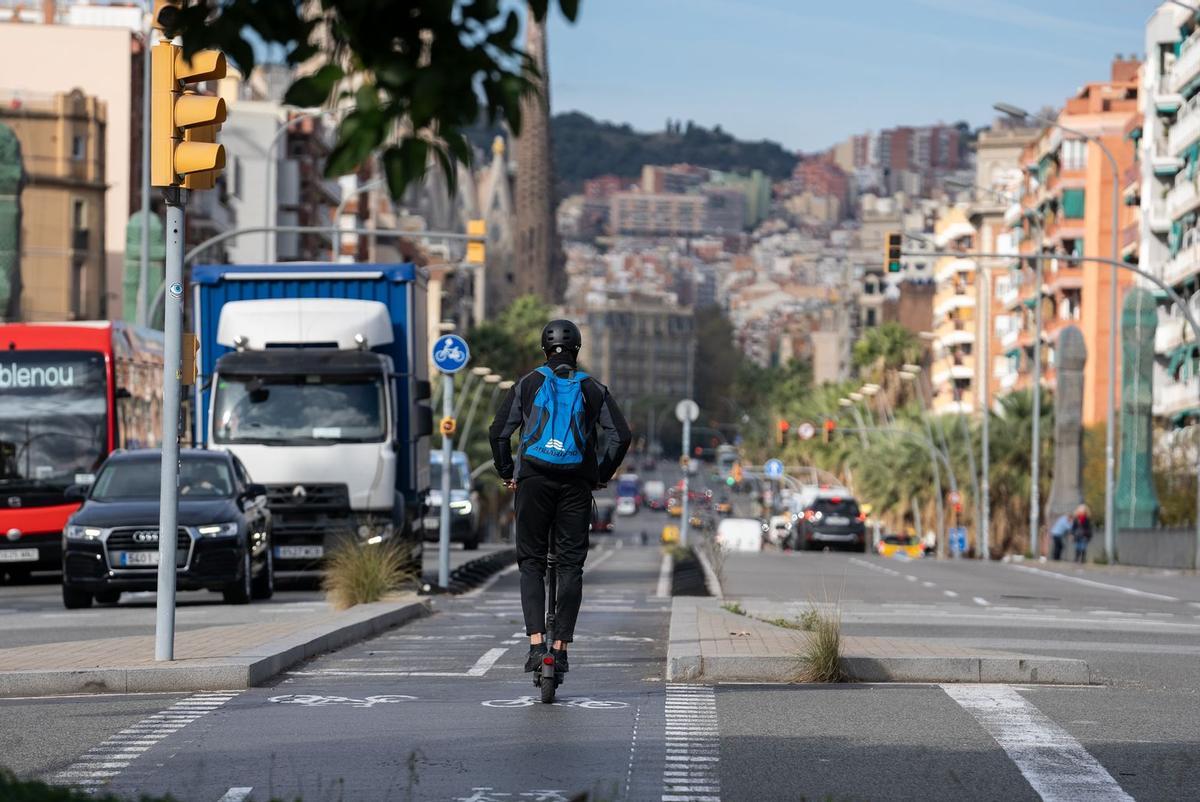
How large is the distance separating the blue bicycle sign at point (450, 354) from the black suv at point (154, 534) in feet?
7.40

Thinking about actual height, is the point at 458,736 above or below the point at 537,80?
below

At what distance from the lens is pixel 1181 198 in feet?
252

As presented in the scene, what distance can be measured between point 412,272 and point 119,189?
189 feet

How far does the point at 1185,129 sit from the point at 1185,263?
4.27 meters

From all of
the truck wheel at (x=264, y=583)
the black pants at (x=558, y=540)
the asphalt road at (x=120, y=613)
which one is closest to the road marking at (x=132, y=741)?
the black pants at (x=558, y=540)

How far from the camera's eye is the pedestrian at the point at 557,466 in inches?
465

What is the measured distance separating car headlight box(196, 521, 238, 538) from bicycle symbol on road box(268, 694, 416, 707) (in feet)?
35.8

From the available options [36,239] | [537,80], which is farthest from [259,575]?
[36,239]

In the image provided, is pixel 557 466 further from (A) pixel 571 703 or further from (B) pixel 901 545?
(B) pixel 901 545

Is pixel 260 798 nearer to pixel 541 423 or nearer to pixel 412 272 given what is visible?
pixel 541 423

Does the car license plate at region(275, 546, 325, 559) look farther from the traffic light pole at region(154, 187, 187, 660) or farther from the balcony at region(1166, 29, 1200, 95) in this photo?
the balcony at region(1166, 29, 1200, 95)

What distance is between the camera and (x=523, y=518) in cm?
1183

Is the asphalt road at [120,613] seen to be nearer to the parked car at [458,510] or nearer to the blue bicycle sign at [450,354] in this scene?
the blue bicycle sign at [450,354]

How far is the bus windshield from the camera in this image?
31.5 metres
